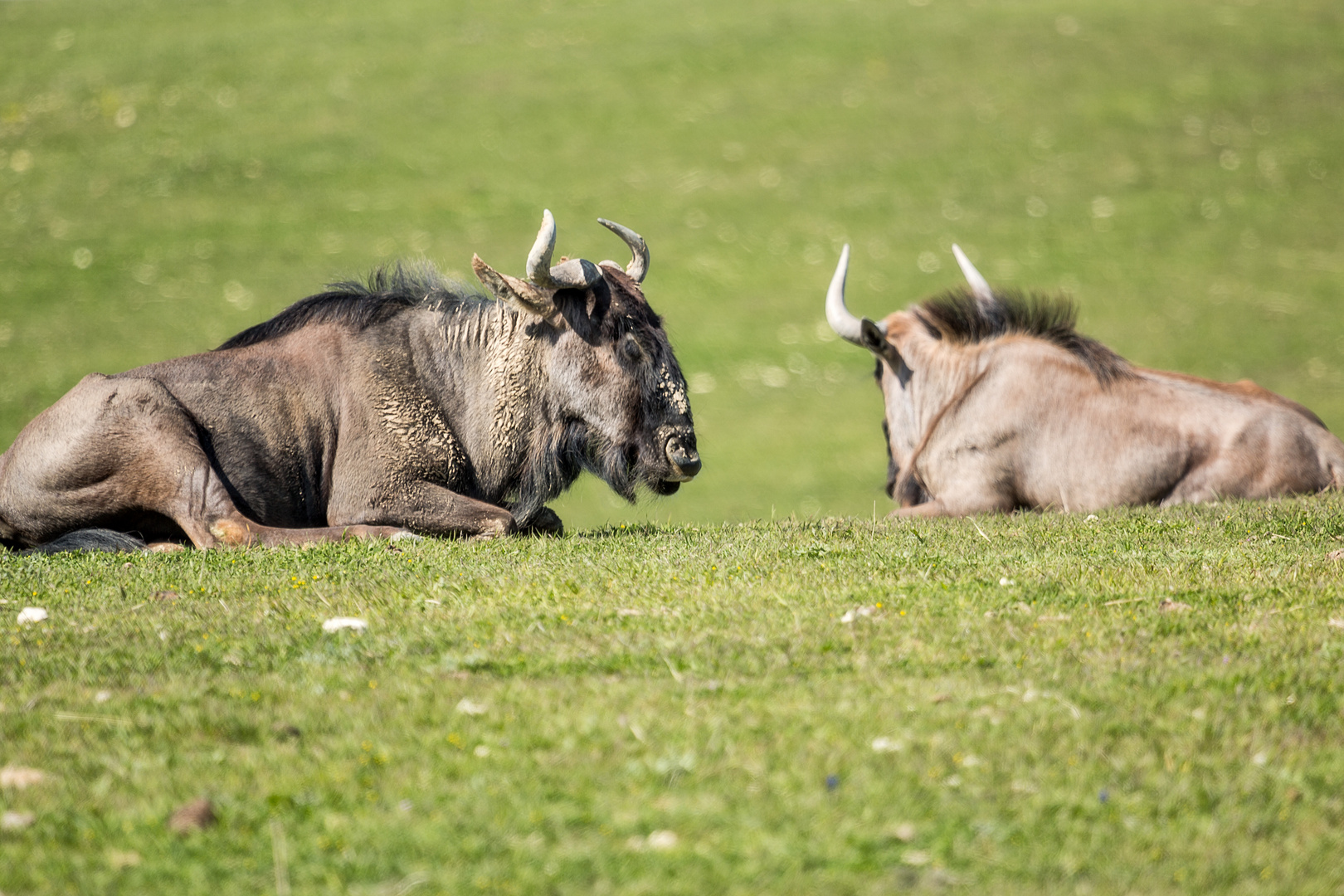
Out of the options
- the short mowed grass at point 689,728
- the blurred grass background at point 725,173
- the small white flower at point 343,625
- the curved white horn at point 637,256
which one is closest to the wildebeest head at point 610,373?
the curved white horn at point 637,256

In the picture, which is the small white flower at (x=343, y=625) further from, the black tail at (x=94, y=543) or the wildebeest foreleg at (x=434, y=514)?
the black tail at (x=94, y=543)

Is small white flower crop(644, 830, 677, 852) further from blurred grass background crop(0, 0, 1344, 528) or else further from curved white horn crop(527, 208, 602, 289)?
blurred grass background crop(0, 0, 1344, 528)

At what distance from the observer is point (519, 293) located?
30.5 feet

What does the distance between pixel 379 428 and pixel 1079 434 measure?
5530mm

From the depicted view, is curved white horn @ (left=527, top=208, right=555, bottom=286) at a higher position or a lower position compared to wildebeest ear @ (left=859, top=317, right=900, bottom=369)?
higher

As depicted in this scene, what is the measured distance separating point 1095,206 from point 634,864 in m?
36.0

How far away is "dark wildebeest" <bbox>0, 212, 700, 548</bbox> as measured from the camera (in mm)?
8672

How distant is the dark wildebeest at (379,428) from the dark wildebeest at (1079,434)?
3.04 meters

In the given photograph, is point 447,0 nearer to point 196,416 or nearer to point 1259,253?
point 1259,253

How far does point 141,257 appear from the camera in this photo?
34.6m

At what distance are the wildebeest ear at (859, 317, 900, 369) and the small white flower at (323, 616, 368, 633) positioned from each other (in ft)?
23.0

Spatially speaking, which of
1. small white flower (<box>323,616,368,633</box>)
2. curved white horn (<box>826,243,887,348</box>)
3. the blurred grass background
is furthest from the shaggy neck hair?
the blurred grass background

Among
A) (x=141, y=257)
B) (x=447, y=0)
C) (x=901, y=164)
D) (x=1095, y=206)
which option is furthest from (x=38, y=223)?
(x=1095, y=206)

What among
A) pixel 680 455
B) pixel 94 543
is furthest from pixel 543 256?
pixel 94 543
